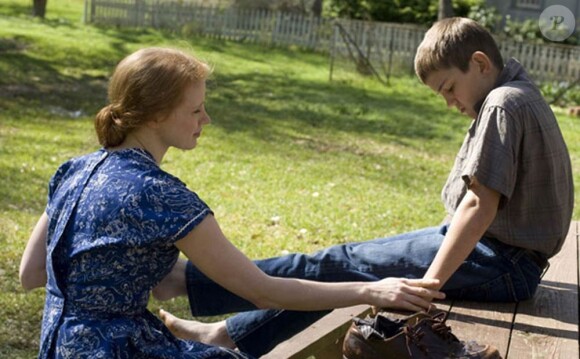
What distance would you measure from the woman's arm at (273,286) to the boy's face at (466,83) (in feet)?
2.56

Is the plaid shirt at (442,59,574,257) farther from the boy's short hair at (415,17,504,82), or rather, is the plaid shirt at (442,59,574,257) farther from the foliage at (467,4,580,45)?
the foliage at (467,4,580,45)

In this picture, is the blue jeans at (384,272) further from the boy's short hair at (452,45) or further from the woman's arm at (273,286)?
the boy's short hair at (452,45)

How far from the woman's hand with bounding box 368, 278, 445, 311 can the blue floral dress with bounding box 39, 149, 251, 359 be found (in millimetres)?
647

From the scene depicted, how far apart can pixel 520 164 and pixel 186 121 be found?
130 cm

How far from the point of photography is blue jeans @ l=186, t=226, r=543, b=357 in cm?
362

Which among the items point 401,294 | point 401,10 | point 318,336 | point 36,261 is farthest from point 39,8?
point 401,294

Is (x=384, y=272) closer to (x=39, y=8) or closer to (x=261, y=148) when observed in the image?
(x=261, y=148)

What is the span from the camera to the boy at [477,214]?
11.3 feet

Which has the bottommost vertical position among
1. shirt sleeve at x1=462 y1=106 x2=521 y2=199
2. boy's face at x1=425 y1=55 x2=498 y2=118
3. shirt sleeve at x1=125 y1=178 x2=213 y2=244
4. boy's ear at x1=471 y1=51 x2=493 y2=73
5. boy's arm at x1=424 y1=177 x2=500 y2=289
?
boy's arm at x1=424 y1=177 x2=500 y2=289

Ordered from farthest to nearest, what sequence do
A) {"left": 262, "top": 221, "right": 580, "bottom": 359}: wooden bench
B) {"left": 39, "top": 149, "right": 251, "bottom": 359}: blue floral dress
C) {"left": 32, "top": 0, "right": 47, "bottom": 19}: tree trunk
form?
1. {"left": 32, "top": 0, "right": 47, "bottom": 19}: tree trunk
2. {"left": 262, "top": 221, "right": 580, "bottom": 359}: wooden bench
3. {"left": 39, "top": 149, "right": 251, "bottom": 359}: blue floral dress

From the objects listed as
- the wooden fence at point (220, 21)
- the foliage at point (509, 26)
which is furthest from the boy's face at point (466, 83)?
the foliage at point (509, 26)

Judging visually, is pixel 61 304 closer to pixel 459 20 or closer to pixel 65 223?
pixel 65 223

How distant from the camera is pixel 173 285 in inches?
139

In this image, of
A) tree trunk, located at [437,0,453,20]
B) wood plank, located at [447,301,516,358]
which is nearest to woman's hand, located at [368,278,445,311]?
wood plank, located at [447,301,516,358]
